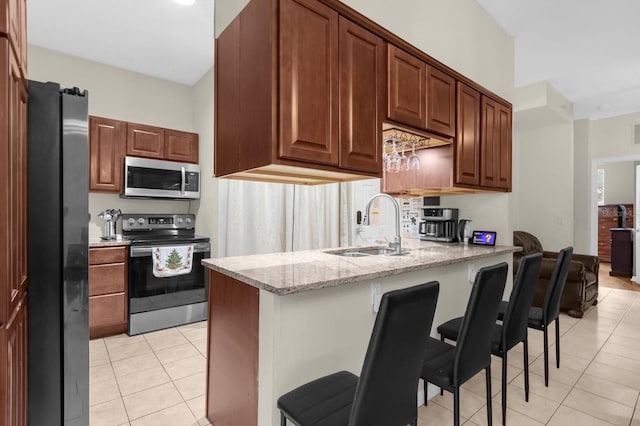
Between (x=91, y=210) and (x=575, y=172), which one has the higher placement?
(x=575, y=172)

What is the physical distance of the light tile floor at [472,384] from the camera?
6.75ft

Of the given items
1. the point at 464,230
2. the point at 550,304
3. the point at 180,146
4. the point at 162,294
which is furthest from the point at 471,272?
the point at 180,146

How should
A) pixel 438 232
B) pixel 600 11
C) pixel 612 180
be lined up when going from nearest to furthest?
pixel 600 11 < pixel 438 232 < pixel 612 180

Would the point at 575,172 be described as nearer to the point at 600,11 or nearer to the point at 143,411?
the point at 600,11

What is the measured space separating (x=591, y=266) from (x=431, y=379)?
4.10 meters

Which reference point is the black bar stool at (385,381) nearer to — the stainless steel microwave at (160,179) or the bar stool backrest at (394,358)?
the bar stool backrest at (394,358)

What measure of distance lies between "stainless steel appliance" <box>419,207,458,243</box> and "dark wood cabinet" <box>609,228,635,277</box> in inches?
216

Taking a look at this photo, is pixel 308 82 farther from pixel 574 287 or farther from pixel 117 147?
pixel 574 287

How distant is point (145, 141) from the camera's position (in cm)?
382

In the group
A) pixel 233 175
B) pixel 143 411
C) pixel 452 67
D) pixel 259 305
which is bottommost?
pixel 143 411

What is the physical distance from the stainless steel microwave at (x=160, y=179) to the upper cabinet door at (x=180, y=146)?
119 millimetres

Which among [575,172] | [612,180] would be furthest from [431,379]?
[612,180]

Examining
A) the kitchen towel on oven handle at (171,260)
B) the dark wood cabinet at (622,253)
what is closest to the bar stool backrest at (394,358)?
the kitchen towel on oven handle at (171,260)

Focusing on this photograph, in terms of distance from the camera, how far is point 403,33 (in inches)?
88.8
